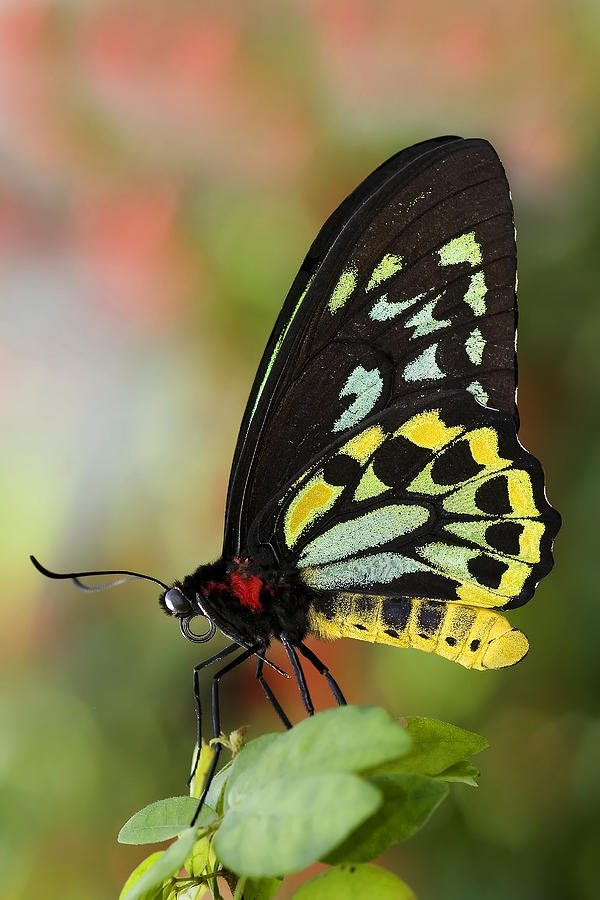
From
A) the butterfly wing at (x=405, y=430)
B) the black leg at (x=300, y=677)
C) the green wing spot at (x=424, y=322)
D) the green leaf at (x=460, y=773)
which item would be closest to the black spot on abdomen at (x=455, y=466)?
the butterfly wing at (x=405, y=430)

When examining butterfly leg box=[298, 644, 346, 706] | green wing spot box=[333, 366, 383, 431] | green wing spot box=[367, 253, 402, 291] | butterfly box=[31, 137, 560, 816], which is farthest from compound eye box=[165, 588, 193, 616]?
green wing spot box=[367, 253, 402, 291]

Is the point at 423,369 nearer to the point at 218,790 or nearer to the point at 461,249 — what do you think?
the point at 461,249

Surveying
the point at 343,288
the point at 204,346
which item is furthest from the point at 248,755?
the point at 204,346

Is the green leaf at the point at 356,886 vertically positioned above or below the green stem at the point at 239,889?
above

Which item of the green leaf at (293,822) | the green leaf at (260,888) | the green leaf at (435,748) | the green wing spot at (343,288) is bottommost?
the green leaf at (260,888)

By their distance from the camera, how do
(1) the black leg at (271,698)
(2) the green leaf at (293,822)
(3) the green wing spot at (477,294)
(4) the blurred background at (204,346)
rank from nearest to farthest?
(2) the green leaf at (293,822), (1) the black leg at (271,698), (3) the green wing spot at (477,294), (4) the blurred background at (204,346)

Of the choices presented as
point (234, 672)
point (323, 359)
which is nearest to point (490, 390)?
point (323, 359)

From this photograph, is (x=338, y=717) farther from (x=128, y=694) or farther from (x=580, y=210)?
(x=580, y=210)

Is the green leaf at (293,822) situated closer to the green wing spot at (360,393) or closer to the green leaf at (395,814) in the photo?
the green leaf at (395,814)
